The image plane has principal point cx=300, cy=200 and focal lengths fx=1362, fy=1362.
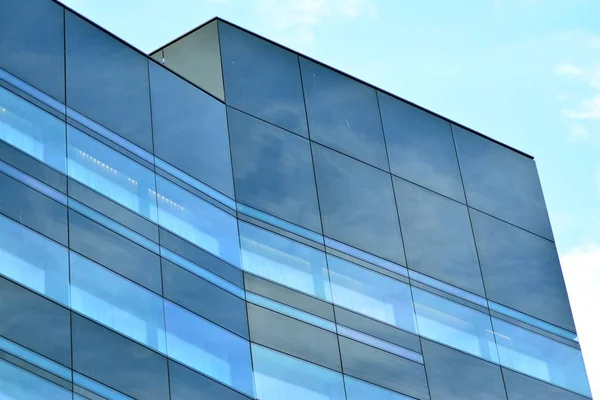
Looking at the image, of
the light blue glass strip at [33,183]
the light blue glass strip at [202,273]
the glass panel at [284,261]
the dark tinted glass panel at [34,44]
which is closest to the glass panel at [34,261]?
the light blue glass strip at [33,183]

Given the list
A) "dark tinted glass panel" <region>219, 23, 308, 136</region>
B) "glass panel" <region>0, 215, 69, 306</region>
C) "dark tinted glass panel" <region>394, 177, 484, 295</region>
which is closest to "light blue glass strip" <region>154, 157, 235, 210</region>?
"dark tinted glass panel" <region>219, 23, 308, 136</region>

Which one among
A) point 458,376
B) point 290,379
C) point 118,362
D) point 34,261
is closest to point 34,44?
point 34,261

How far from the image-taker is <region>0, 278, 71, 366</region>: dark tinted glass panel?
2872 centimetres

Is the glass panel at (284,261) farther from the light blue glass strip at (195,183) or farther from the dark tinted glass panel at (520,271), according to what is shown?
the dark tinted glass panel at (520,271)

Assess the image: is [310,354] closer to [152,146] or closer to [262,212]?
[262,212]

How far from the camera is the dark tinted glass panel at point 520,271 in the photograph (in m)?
39.4

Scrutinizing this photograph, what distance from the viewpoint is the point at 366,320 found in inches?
1404

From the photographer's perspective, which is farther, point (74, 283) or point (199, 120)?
point (199, 120)

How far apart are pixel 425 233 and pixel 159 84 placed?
8798mm

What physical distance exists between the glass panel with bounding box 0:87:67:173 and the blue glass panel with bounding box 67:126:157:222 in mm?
333

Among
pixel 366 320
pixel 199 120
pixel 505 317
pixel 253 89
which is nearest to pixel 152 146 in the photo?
pixel 199 120

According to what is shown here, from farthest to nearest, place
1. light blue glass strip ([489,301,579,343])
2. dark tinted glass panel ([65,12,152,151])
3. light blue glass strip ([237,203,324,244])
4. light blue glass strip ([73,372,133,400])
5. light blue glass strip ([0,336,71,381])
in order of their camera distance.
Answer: light blue glass strip ([489,301,579,343]) → light blue glass strip ([237,203,324,244]) → dark tinted glass panel ([65,12,152,151]) → light blue glass strip ([73,372,133,400]) → light blue glass strip ([0,336,71,381])

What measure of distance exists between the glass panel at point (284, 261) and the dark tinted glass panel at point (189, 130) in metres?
1.42

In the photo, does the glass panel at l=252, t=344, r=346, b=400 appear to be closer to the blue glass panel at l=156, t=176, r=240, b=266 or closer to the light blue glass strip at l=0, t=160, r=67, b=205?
the blue glass panel at l=156, t=176, r=240, b=266
